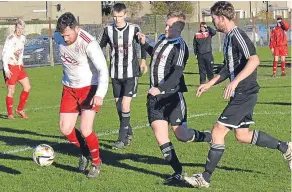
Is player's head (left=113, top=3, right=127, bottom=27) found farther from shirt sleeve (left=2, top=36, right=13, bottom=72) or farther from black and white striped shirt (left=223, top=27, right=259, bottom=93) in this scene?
shirt sleeve (left=2, top=36, right=13, bottom=72)

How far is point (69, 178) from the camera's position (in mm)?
7406

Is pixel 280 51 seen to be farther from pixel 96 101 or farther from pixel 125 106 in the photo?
pixel 96 101

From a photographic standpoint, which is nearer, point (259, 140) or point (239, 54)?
point (239, 54)

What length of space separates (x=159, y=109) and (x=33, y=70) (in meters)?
21.6

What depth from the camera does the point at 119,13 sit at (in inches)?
366

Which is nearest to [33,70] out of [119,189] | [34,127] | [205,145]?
[34,127]

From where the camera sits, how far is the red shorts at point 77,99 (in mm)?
7672

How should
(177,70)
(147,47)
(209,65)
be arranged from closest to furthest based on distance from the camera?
(177,70) < (147,47) < (209,65)

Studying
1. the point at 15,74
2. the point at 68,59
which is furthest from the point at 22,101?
the point at 68,59

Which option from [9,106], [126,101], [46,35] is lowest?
[9,106]

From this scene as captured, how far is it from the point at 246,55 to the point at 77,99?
2261 mm

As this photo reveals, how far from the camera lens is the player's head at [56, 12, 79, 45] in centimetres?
710

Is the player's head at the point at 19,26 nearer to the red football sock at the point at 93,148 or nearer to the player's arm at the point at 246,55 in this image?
the red football sock at the point at 93,148

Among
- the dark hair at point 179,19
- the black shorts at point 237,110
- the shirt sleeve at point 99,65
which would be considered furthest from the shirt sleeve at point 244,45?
the shirt sleeve at point 99,65
